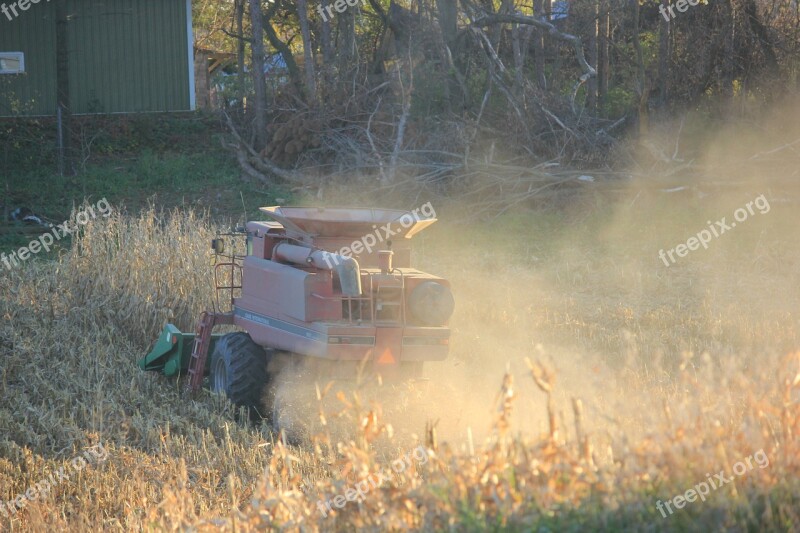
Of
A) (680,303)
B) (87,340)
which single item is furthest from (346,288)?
(680,303)

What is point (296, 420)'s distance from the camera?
26.8ft

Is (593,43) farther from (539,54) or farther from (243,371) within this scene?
(243,371)

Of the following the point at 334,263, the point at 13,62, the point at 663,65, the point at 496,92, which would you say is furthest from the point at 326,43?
the point at 334,263

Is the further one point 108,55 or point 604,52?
point 108,55

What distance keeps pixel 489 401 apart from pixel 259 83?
14677mm

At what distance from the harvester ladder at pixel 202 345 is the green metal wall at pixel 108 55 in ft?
58.1

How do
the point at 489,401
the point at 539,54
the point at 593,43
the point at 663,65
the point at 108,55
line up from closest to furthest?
the point at 489,401, the point at 663,65, the point at 539,54, the point at 593,43, the point at 108,55

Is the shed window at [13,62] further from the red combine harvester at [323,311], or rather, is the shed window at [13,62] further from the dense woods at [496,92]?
the red combine harvester at [323,311]

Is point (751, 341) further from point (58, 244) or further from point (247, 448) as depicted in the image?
point (58, 244)

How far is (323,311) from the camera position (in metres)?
7.92

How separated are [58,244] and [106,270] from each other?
5091mm

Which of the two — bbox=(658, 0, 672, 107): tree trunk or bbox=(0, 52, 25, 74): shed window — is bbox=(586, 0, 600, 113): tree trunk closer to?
bbox=(658, 0, 672, 107): tree trunk

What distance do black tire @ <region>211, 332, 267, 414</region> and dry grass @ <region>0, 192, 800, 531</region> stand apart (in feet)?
0.61

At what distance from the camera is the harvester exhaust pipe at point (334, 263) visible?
7664 millimetres
